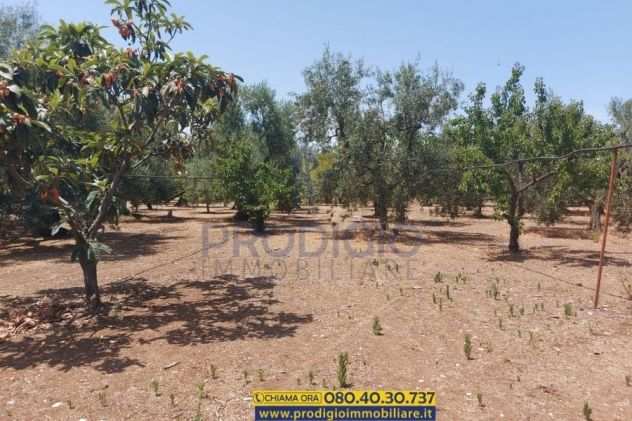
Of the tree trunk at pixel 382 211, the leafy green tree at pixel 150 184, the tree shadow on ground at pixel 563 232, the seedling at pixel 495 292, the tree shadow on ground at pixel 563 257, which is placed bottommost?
the seedling at pixel 495 292

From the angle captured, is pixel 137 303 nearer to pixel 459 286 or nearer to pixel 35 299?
pixel 35 299

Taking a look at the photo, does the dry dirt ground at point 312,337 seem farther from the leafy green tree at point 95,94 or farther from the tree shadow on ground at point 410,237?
the tree shadow on ground at point 410,237

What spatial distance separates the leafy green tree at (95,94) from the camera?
6180mm

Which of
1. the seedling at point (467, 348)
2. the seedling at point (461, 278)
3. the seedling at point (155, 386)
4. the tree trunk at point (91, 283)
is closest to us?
the seedling at point (155, 386)

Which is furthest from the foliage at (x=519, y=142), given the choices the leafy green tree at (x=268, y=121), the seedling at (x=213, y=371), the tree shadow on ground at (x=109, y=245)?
the leafy green tree at (x=268, y=121)

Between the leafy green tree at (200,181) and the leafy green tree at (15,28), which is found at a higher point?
the leafy green tree at (15,28)

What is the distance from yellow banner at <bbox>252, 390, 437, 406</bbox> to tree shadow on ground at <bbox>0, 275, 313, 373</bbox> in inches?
77.1

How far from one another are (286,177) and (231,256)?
1044 centimetres

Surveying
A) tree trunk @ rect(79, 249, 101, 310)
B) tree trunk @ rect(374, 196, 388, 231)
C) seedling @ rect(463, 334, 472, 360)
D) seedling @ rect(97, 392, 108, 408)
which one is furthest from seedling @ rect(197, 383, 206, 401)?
tree trunk @ rect(374, 196, 388, 231)

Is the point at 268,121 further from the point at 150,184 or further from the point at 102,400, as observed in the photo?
the point at 102,400

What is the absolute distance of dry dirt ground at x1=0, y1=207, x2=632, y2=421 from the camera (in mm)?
4703

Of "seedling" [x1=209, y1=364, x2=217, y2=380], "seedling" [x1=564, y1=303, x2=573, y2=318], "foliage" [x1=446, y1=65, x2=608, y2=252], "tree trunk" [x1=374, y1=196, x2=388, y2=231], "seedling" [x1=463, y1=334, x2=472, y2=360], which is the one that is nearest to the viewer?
"seedling" [x1=209, y1=364, x2=217, y2=380]

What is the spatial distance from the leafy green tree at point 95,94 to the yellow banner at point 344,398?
174 inches

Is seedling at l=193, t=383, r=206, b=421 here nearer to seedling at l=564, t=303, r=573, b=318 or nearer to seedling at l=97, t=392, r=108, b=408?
seedling at l=97, t=392, r=108, b=408
